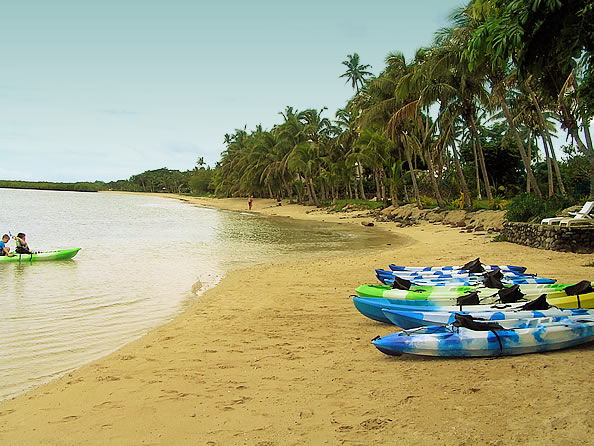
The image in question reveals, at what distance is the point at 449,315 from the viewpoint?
6.17m

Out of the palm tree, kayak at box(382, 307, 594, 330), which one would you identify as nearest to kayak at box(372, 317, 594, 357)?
kayak at box(382, 307, 594, 330)

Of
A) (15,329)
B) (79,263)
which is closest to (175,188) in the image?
(79,263)

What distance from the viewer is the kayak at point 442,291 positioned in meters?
7.14

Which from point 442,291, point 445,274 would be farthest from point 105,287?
point 442,291

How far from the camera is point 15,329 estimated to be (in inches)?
323

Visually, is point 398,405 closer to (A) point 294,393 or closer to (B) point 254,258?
(A) point 294,393

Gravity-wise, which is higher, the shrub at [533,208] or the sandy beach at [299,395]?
the shrub at [533,208]

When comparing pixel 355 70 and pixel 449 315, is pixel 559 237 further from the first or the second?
pixel 355 70

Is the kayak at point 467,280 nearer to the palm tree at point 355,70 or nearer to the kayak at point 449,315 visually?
the kayak at point 449,315

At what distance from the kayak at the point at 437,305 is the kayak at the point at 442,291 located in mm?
159

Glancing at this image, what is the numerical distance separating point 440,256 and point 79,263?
11.9 meters

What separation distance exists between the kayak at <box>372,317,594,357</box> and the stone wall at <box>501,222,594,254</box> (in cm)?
844

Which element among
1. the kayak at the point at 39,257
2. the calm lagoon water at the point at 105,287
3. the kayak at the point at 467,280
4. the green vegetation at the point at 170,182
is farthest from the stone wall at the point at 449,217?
the green vegetation at the point at 170,182

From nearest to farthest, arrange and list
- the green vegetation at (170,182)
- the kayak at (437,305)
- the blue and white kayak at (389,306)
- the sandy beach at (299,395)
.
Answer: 1. the sandy beach at (299,395)
2. the kayak at (437,305)
3. the blue and white kayak at (389,306)
4. the green vegetation at (170,182)
